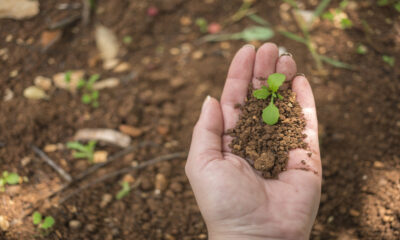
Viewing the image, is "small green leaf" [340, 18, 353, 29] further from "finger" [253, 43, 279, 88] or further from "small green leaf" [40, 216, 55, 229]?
"small green leaf" [40, 216, 55, 229]

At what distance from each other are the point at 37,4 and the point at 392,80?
3089 millimetres

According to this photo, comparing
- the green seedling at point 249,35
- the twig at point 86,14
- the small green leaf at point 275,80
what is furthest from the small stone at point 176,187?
the twig at point 86,14

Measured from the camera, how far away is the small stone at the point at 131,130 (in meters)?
2.27

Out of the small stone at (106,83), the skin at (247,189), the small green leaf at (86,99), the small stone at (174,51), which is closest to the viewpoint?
the skin at (247,189)

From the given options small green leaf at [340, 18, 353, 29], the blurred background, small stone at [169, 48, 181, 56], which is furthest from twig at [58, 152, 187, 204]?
small green leaf at [340, 18, 353, 29]

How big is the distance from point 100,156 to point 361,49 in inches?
90.6

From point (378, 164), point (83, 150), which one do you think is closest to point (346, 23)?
point (378, 164)

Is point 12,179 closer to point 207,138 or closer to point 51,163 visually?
point 51,163

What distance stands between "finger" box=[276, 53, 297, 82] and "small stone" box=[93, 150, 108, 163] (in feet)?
4.43

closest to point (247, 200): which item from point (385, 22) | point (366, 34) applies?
point (366, 34)

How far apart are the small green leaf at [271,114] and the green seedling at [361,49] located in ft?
4.53

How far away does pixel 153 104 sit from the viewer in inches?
95.7

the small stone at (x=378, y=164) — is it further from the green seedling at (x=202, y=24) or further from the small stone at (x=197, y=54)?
the green seedling at (x=202, y=24)

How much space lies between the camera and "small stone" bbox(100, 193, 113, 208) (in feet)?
6.35
